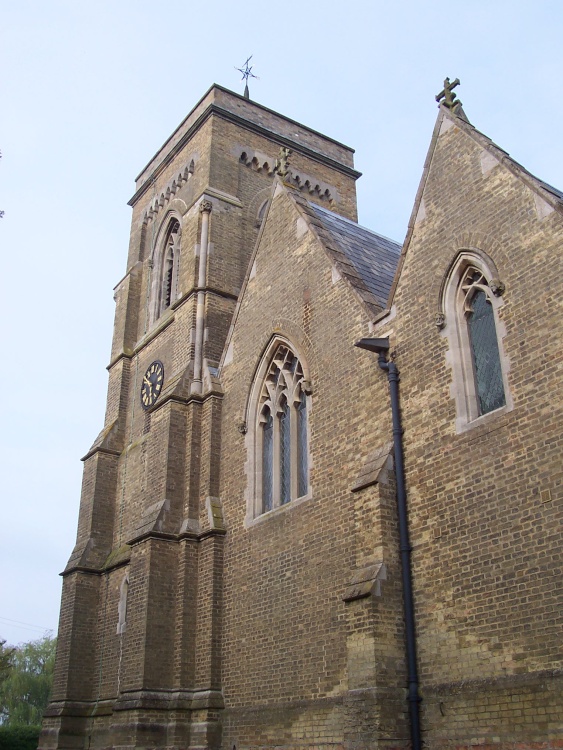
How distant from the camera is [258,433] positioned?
15992 millimetres

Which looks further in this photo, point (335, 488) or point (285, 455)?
point (285, 455)

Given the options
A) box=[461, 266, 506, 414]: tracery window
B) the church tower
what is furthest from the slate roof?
box=[461, 266, 506, 414]: tracery window

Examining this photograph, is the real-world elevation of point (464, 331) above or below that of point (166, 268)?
below

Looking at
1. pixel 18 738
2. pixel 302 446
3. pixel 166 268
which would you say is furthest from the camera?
pixel 18 738

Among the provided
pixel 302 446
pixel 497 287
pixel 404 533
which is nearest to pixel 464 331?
pixel 497 287

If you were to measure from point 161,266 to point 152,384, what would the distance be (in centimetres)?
450

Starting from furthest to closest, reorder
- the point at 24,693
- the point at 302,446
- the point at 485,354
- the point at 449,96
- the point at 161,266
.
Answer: the point at 24,693
the point at 161,266
the point at 302,446
the point at 449,96
the point at 485,354

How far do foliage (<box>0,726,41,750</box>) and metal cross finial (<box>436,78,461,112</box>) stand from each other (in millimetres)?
30179

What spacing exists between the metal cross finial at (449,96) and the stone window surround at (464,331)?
272 centimetres

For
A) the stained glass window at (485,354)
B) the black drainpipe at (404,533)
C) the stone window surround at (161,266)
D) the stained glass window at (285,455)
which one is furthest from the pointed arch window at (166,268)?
the stained glass window at (485,354)

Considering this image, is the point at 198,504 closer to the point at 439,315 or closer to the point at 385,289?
the point at 385,289

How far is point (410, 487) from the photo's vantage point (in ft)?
37.0

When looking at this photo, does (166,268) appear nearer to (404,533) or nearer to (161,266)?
(161,266)

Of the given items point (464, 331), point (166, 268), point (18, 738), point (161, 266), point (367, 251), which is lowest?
point (18, 738)
